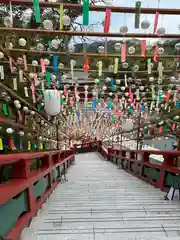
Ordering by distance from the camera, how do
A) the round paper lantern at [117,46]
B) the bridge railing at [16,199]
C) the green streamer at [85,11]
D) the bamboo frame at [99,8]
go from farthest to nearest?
the round paper lantern at [117,46]
the bamboo frame at [99,8]
the green streamer at [85,11]
the bridge railing at [16,199]

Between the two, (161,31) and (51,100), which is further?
(51,100)

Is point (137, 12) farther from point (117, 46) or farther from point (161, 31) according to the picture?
point (117, 46)

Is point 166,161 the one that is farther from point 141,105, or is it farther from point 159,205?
point 141,105

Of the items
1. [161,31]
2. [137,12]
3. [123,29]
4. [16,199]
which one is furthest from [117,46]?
[16,199]

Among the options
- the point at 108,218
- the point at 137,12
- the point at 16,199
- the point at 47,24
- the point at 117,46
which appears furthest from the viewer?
the point at 117,46

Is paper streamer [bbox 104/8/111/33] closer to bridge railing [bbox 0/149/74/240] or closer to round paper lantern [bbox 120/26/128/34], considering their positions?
round paper lantern [bbox 120/26/128/34]

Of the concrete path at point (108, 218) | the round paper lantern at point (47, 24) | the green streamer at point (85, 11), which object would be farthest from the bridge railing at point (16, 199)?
the round paper lantern at point (47, 24)

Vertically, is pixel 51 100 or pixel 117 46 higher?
pixel 117 46

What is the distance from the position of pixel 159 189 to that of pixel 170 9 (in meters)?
2.94

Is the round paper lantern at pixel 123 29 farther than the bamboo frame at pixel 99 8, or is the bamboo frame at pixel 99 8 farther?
the round paper lantern at pixel 123 29

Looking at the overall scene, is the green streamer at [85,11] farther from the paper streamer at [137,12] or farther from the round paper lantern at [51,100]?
the round paper lantern at [51,100]

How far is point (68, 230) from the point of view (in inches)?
75.0

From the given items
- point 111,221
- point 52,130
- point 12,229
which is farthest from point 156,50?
point 52,130

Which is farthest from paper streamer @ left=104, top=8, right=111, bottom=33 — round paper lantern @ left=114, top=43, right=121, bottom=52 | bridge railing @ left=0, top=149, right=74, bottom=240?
bridge railing @ left=0, top=149, right=74, bottom=240
